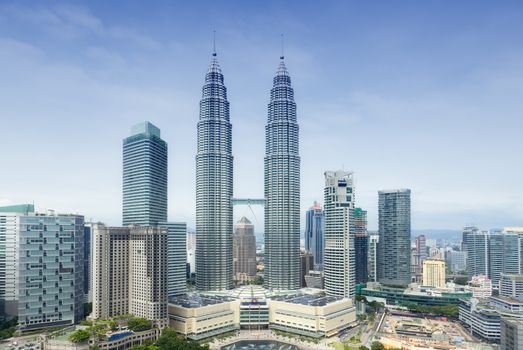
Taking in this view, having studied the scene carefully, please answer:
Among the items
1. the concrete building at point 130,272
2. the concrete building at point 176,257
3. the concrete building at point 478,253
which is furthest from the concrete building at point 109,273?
the concrete building at point 478,253

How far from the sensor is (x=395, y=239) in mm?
130125

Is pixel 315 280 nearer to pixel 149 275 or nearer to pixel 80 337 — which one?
pixel 149 275

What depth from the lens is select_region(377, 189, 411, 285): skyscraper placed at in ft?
422

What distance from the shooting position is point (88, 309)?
3632 inches

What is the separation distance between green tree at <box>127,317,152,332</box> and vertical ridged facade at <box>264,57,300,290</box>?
147 feet

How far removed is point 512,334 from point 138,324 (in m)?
61.0

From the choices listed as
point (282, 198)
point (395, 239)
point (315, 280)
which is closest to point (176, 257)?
point (282, 198)

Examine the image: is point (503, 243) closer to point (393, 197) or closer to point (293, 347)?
point (393, 197)

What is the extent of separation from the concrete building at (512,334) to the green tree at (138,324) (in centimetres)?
5955

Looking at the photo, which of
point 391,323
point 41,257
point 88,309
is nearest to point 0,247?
point 41,257

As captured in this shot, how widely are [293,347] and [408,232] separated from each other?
68484mm

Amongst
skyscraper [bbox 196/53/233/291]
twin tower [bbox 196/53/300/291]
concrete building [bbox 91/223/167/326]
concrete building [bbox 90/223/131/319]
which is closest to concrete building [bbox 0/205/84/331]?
concrete building [bbox 90/223/131/319]

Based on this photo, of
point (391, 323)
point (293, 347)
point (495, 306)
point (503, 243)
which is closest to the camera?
point (293, 347)

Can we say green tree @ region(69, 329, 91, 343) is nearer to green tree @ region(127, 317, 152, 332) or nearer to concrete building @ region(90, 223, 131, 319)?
green tree @ region(127, 317, 152, 332)
